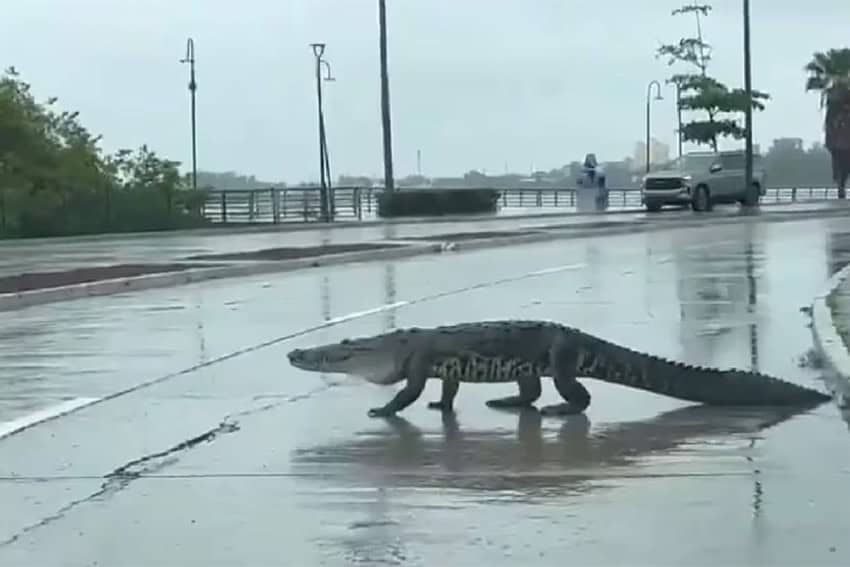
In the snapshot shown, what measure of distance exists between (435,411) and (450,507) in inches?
122

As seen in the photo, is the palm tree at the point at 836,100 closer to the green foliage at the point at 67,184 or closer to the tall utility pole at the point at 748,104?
the tall utility pole at the point at 748,104

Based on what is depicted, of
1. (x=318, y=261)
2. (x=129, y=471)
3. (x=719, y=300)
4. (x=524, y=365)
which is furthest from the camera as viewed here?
(x=318, y=261)

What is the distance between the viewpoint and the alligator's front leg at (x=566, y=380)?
1088 cm

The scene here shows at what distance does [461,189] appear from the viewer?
5978 centimetres

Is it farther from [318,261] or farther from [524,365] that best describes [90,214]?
[524,365]

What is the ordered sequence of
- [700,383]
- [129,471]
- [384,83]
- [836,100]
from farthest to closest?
[836,100] → [384,83] → [700,383] → [129,471]

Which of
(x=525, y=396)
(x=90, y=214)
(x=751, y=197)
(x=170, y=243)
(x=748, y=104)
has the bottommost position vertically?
(x=170, y=243)

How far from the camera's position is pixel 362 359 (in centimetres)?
1094

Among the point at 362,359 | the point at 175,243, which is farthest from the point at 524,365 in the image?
the point at 175,243

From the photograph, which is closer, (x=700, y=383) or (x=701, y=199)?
(x=700, y=383)

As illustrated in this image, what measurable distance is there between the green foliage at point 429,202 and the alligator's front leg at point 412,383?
150 feet

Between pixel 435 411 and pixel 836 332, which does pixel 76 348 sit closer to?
pixel 435 411

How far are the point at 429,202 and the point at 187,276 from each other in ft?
106

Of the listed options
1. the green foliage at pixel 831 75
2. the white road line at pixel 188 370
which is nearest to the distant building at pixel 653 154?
the green foliage at pixel 831 75
